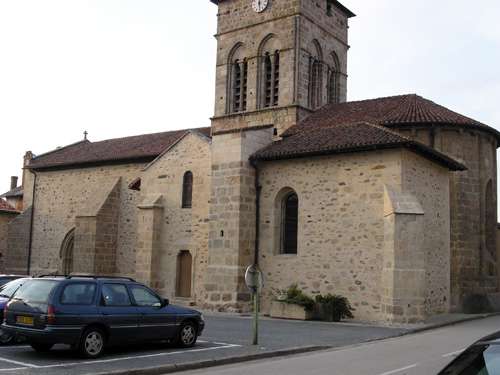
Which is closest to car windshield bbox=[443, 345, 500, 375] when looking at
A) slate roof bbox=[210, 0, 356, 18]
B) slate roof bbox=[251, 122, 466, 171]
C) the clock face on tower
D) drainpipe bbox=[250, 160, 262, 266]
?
slate roof bbox=[251, 122, 466, 171]

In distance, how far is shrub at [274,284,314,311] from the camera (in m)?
18.2

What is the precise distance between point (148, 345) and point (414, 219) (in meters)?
9.11

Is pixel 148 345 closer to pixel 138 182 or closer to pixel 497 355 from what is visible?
pixel 497 355

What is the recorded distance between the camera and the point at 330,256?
62.5 feet

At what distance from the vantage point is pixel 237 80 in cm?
3030

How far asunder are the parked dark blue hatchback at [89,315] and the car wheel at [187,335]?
20mm

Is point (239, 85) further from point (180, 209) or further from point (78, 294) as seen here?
point (78, 294)

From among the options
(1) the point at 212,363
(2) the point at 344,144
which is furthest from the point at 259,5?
(1) the point at 212,363

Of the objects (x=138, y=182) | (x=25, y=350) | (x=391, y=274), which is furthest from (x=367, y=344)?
(x=138, y=182)

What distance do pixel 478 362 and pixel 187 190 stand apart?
2036cm

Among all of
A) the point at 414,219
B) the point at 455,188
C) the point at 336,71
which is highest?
the point at 336,71

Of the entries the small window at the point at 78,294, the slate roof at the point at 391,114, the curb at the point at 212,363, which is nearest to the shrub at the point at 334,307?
the curb at the point at 212,363

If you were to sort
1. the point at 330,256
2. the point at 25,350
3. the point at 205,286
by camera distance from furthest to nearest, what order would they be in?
1. the point at 205,286
2. the point at 330,256
3. the point at 25,350

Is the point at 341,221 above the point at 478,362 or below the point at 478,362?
above
